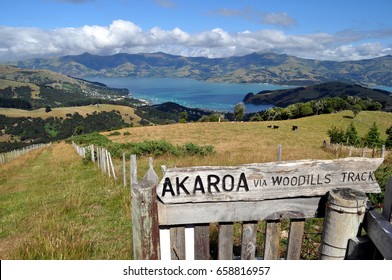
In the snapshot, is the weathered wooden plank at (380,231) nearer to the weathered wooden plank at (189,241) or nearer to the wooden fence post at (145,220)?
the weathered wooden plank at (189,241)

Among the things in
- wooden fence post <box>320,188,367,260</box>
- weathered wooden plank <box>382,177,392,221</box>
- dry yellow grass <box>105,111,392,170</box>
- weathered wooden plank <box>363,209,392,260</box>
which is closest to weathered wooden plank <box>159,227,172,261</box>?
wooden fence post <box>320,188,367,260</box>

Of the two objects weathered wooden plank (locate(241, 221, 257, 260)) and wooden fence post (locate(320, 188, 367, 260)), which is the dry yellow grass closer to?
weathered wooden plank (locate(241, 221, 257, 260))

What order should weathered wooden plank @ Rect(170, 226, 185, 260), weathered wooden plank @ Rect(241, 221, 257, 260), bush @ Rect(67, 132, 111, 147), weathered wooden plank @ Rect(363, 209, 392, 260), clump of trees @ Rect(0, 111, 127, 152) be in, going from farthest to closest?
clump of trees @ Rect(0, 111, 127, 152) < bush @ Rect(67, 132, 111, 147) < weathered wooden plank @ Rect(241, 221, 257, 260) < weathered wooden plank @ Rect(170, 226, 185, 260) < weathered wooden plank @ Rect(363, 209, 392, 260)

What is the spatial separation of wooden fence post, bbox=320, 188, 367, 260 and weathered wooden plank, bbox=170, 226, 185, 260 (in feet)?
4.35

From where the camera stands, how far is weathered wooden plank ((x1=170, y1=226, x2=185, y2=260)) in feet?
9.04

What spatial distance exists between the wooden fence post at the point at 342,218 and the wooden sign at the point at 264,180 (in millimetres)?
155

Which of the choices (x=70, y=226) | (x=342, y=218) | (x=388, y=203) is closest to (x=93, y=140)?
(x=70, y=226)

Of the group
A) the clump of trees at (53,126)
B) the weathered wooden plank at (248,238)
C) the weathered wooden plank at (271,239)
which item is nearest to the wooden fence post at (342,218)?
the weathered wooden plank at (271,239)

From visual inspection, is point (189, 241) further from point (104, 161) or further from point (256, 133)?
point (256, 133)

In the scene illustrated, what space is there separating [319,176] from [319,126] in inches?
A: 2222

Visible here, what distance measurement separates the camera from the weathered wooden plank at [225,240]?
2840 millimetres

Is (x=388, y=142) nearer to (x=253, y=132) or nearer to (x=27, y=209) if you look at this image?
(x=253, y=132)

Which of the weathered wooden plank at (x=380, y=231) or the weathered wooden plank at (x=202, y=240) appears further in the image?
the weathered wooden plank at (x=202, y=240)

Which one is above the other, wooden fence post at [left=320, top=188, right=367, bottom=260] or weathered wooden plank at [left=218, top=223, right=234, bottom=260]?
wooden fence post at [left=320, top=188, right=367, bottom=260]
